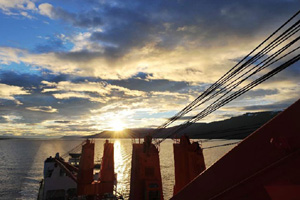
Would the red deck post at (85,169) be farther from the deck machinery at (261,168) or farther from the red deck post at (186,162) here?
the deck machinery at (261,168)

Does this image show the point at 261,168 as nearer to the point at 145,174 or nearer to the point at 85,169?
the point at 145,174

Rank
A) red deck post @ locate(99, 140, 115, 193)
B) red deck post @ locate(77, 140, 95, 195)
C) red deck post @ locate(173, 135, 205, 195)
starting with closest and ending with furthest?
red deck post @ locate(173, 135, 205, 195)
red deck post @ locate(77, 140, 95, 195)
red deck post @ locate(99, 140, 115, 193)

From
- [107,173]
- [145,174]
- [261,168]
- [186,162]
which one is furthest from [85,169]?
[261,168]

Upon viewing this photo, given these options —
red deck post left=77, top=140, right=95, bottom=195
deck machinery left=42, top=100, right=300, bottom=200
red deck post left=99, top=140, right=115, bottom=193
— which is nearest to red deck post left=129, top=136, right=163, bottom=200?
red deck post left=99, top=140, right=115, bottom=193

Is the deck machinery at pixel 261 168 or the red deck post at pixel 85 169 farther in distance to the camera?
the red deck post at pixel 85 169

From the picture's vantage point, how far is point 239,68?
5812mm

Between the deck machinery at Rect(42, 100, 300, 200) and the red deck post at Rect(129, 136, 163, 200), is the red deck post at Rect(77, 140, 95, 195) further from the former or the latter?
the deck machinery at Rect(42, 100, 300, 200)

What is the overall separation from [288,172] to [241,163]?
2.16ft

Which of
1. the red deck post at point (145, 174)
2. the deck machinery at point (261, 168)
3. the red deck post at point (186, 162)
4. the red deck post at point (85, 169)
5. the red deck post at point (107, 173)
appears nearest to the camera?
the deck machinery at point (261, 168)

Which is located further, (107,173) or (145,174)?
(107,173)

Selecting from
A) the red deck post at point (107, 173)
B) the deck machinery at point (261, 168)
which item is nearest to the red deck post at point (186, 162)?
the deck machinery at point (261, 168)

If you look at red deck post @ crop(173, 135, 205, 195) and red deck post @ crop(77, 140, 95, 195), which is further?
red deck post @ crop(77, 140, 95, 195)

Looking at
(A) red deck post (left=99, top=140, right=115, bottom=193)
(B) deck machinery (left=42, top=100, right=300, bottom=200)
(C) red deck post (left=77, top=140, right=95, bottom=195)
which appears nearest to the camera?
(B) deck machinery (left=42, top=100, right=300, bottom=200)

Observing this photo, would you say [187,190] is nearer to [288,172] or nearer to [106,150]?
[288,172]
